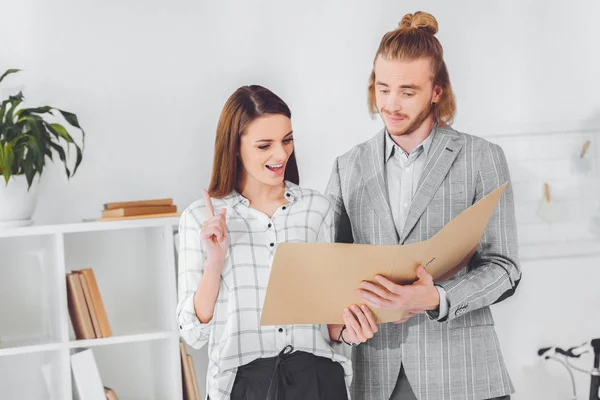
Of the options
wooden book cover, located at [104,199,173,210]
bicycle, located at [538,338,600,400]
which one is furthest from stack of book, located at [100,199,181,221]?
bicycle, located at [538,338,600,400]

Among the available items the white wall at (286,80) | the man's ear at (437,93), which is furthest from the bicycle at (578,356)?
the man's ear at (437,93)

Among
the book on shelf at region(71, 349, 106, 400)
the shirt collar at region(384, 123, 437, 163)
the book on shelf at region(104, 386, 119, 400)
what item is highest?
the shirt collar at region(384, 123, 437, 163)

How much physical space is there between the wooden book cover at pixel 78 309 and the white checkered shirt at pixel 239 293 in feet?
3.22

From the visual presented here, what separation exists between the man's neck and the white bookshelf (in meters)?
1.05

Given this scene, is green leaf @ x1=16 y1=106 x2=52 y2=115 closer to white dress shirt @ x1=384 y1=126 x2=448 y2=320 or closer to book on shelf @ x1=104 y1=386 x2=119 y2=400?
book on shelf @ x1=104 y1=386 x2=119 y2=400

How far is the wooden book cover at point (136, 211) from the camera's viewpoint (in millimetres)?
2676

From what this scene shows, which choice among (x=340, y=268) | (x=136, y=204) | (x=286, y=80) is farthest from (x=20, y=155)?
(x=340, y=268)

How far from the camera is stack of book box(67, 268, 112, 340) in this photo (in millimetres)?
2629

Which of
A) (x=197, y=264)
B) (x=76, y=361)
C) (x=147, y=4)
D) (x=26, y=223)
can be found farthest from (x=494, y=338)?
(x=147, y=4)

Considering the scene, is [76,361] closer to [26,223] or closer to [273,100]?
[26,223]

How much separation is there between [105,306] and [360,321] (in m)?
1.51

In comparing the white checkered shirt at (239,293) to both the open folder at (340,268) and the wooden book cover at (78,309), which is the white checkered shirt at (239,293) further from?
the wooden book cover at (78,309)

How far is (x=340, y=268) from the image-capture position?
5.34 ft

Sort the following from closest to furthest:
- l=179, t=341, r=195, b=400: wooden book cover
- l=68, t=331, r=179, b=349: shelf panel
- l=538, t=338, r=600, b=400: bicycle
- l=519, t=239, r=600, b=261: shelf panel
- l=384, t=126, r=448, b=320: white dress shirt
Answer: l=384, t=126, r=448, b=320: white dress shirt, l=68, t=331, r=179, b=349: shelf panel, l=179, t=341, r=195, b=400: wooden book cover, l=538, t=338, r=600, b=400: bicycle, l=519, t=239, r=600, b=261: shelf panel
